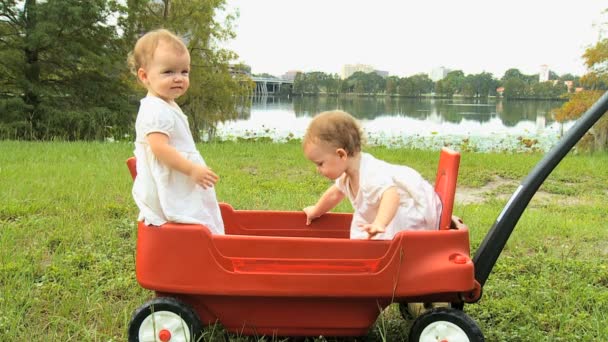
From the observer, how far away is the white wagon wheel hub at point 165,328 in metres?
1.89

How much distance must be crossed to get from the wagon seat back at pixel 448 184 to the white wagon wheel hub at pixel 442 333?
14.8 inches

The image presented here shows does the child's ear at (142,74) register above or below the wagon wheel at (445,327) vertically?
above

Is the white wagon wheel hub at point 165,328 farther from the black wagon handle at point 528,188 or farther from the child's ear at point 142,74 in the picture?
the black wagon handle at point 528,188

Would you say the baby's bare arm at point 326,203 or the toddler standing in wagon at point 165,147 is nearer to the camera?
the toddler standing in wagon at point 165,147

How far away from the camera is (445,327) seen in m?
1.88

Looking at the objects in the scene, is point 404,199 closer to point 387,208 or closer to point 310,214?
point 387,208

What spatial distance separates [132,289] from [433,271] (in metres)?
1.39

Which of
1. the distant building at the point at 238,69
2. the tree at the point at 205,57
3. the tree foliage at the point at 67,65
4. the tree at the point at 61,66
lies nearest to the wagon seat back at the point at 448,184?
the tree foliage at the point at 67,65

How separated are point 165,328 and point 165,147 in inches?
24.3

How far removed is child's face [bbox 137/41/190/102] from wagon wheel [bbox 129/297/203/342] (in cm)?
75

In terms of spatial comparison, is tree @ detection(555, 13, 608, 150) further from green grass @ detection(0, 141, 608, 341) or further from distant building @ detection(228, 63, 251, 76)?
distant building @ detection(228, 63, 251, 76)

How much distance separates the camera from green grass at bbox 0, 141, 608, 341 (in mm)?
2223

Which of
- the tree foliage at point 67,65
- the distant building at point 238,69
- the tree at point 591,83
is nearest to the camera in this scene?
the tree at point 591,83

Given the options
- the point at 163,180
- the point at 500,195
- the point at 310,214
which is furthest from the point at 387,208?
the point at 500,195
